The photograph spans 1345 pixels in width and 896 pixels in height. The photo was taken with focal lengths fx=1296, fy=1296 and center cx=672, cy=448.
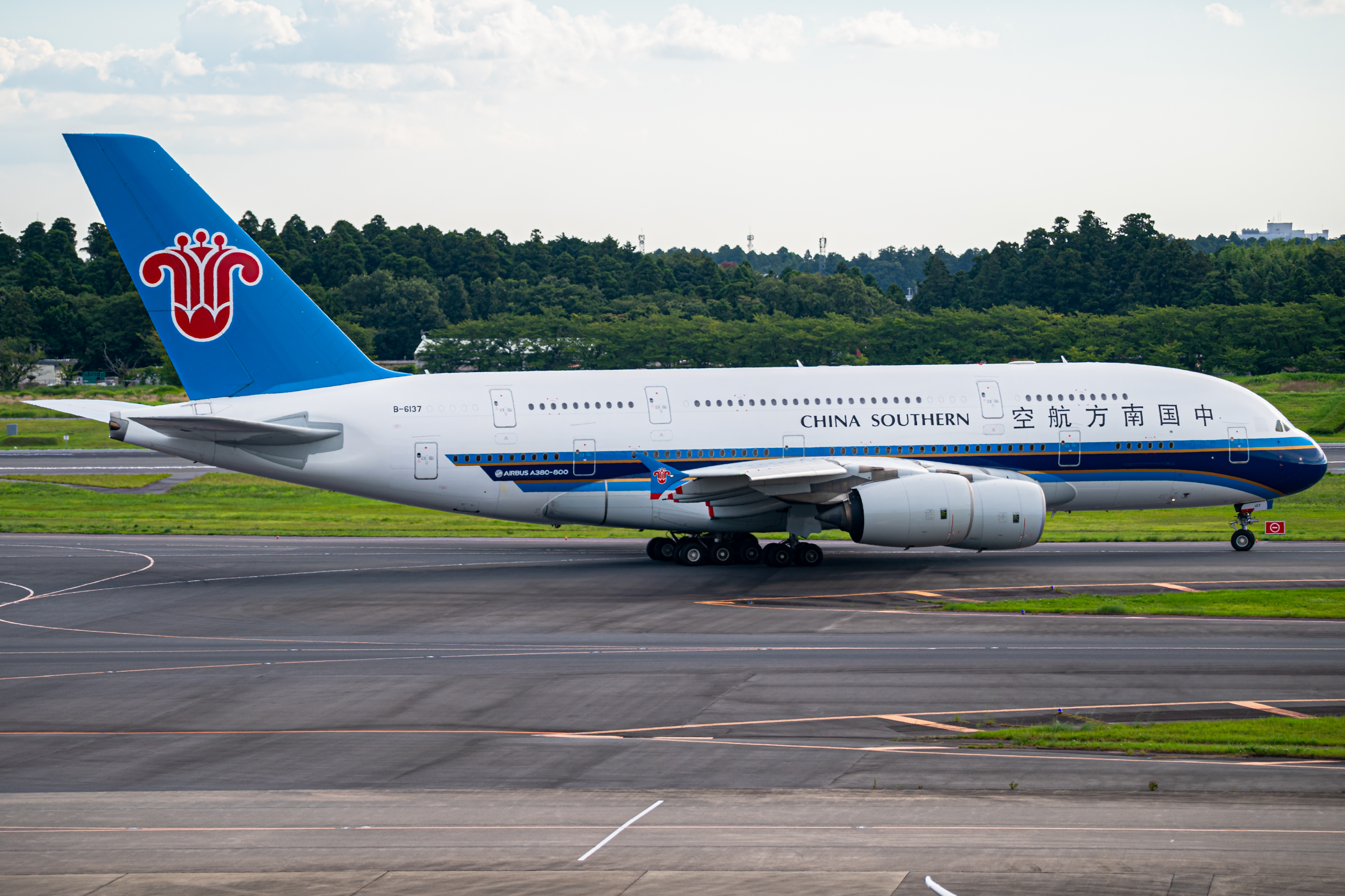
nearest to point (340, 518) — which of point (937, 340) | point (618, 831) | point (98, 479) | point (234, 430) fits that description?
point (234, 430)

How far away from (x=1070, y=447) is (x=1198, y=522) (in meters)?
13.7

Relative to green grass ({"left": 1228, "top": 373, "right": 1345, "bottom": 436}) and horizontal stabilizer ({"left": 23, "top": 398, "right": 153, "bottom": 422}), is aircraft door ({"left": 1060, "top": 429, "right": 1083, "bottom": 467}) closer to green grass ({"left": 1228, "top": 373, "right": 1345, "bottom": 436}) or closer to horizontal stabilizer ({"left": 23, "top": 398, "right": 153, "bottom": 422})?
horizontal stabilizer ({"left": 23, "top": 398, "right": 153, "bottom": 422})

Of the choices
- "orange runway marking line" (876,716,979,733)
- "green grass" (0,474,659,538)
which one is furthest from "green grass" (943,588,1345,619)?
"green grass" (0,474,659,538)

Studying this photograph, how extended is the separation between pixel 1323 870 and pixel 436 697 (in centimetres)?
1510

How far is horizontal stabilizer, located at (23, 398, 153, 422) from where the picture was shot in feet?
117

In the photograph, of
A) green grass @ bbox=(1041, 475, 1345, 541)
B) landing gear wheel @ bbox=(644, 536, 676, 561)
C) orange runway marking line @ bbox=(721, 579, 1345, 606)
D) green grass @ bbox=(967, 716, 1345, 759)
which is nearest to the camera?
green grass @ bbox=(967, 716, 1345, 759)

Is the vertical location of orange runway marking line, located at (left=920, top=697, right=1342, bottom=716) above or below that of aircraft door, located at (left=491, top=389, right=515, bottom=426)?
below

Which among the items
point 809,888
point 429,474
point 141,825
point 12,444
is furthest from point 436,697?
point 12,444

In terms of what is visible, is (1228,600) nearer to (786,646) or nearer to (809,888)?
(786,646)

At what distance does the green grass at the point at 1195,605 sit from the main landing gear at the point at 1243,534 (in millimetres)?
7472

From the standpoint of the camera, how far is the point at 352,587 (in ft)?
120

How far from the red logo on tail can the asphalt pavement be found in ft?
24.9

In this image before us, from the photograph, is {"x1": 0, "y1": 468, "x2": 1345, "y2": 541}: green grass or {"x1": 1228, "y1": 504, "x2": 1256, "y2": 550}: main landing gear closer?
{"x1": 1228, "y1": 504, "x2": 1256, "y2": 550}: main landing gear

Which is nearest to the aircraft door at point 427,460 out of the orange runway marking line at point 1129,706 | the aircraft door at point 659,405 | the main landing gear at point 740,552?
the aircraft door at point 659,405
